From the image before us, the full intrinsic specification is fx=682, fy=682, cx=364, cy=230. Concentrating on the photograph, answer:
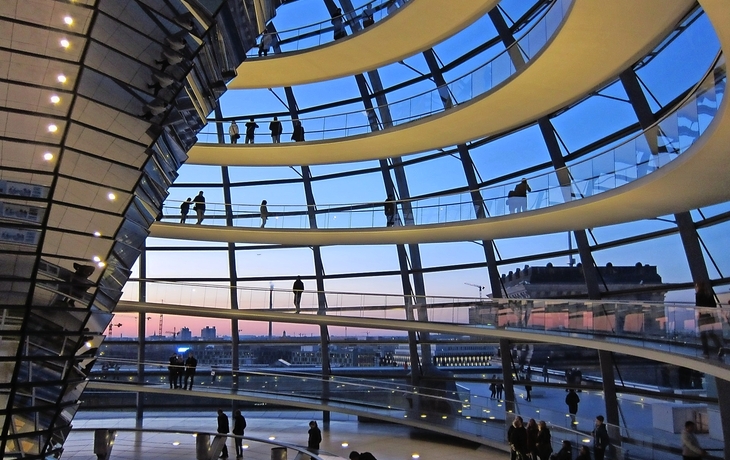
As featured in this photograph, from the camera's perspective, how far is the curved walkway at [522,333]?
13760mm

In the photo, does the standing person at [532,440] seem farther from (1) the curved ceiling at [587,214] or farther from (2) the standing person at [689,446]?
(1) the curved ceiling at [587,214]

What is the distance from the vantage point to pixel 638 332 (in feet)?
52.4

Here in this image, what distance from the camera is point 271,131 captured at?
92.3 ft

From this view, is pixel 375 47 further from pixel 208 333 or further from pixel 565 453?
pixel 208 333

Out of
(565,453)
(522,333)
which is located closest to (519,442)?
(565,453)

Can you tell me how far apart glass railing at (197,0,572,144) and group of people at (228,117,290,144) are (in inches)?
12.0

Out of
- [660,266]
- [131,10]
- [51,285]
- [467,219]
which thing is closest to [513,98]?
[467,219]

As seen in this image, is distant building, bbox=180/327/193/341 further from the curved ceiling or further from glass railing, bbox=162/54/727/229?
glass railing, bbox=162/54/727/229

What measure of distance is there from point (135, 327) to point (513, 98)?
2155 centimetres

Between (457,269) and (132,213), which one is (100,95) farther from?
(457,269)

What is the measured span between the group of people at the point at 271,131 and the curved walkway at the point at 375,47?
1739 millimetres

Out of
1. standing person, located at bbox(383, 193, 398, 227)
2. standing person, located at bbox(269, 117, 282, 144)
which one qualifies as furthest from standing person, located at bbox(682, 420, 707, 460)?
standing person, located at bbox(269, 117, 282, 144)

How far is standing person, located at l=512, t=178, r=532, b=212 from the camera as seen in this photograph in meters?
21.0

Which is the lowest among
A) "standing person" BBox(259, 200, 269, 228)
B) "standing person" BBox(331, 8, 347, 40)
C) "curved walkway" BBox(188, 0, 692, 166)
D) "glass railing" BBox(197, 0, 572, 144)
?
"standing person" BBox(259, 200, 269, 228)
